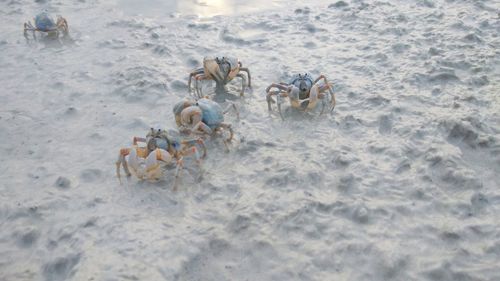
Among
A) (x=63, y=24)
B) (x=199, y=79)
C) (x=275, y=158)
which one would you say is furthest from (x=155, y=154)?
(x=63, y=24)

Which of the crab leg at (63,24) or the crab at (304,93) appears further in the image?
the crab leg at (63,24)

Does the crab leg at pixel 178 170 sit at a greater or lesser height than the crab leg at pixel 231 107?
lesser

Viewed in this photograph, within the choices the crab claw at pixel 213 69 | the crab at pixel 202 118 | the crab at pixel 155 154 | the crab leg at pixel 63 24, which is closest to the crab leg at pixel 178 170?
the crab at pixel 155 154

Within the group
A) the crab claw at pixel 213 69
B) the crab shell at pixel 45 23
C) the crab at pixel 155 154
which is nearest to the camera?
the crab at pixel 155 154

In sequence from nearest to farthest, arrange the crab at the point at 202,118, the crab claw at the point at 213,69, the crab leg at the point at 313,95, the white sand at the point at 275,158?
the white sand at the point at 275,158 → the crab at the point at 202,118 → the crab leg at the point at 313,95 → the crab claw at the point at 213,69

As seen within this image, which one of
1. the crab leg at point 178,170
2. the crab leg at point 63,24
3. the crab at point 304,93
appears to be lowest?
the crab leg at point 178,170

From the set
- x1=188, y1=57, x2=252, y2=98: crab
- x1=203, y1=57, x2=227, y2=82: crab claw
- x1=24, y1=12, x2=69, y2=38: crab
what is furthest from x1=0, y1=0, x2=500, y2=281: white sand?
x1=203, y1=57, x2=227, y2=82: crab claw

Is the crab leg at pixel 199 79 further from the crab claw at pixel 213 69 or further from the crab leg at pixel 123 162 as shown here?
the crab leg at pixel 123 162

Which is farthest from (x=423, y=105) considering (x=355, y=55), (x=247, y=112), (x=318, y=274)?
(x=318, y=274)
